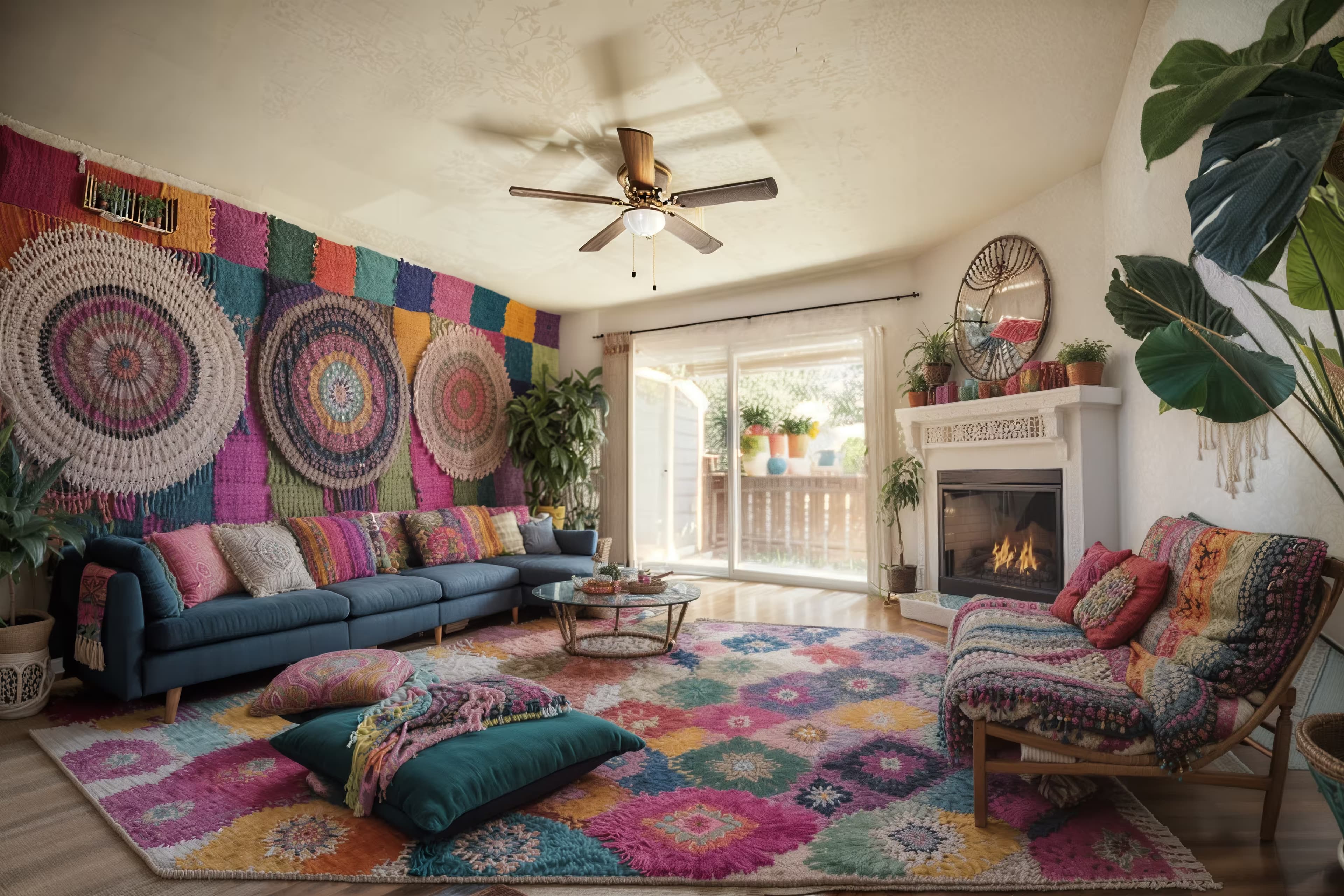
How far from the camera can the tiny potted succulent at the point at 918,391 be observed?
513 centimetres

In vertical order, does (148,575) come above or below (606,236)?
below

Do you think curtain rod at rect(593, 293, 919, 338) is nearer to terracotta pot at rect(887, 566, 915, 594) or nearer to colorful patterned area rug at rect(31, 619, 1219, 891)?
terracotta pot at rect(887, 566, 915, 594)

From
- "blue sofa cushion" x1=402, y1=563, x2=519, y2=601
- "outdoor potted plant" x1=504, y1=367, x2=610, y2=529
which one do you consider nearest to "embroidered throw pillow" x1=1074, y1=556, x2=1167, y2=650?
"blue sofa cushion" x1=402, y1=563, x2=519, y2=601

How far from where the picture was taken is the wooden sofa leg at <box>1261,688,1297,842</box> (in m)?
1.91

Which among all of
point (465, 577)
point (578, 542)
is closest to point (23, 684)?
point (465, 577)

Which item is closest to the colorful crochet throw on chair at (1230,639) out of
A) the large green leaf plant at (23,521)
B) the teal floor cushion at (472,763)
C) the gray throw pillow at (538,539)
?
the teal floor cushion at (472,763)

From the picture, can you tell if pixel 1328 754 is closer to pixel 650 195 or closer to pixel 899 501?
pixel 650 195

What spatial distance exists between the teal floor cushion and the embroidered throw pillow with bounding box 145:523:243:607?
1350 millimetres

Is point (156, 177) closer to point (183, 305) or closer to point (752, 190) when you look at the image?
point (183, 305)

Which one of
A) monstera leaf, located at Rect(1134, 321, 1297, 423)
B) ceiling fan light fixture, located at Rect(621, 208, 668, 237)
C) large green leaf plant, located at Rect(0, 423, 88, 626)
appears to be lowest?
large green leaf plant, located at Rect(0, 423, 88, 626)

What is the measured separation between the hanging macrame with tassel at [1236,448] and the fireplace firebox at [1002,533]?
1448mm

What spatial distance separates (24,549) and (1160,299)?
16.0 feet

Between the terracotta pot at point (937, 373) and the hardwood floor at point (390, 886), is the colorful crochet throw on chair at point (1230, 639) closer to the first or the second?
the hardwood floor at point (390, 886)

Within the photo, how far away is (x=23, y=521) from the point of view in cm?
291
